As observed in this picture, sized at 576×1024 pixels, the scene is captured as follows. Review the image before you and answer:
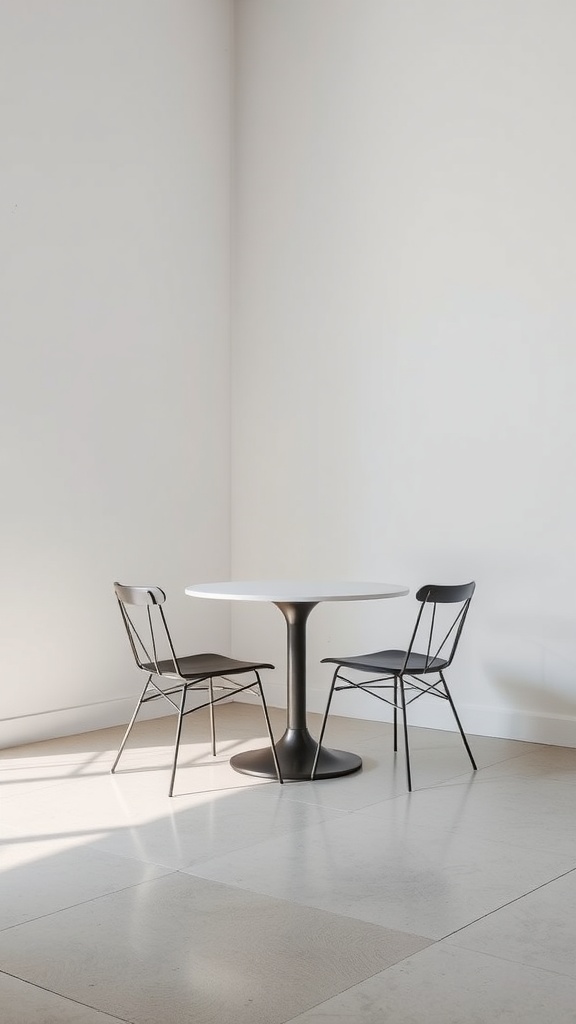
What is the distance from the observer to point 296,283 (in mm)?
6137

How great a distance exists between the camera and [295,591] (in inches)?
173

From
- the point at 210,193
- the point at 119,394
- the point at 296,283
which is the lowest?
the point at 119,394

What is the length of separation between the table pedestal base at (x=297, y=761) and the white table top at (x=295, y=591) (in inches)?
25.0

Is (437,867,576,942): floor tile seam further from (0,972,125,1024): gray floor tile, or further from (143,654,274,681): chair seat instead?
(143,654,274,681): chair seat

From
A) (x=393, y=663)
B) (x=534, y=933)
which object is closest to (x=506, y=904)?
(x=534, y=933)

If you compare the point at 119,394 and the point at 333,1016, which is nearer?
the point at 333,1016

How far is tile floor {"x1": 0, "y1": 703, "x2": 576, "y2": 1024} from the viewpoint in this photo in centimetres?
243

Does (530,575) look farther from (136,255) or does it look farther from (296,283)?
(136,255)

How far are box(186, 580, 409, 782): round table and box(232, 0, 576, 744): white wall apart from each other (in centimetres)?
97

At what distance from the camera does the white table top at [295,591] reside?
418 cm

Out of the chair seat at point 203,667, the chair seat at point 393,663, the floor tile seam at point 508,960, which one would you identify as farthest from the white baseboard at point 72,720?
the floor tile seam at point 508,960

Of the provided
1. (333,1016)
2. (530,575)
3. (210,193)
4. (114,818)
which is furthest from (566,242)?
(333,1016)

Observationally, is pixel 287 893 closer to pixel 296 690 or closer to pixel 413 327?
pixel 296 690

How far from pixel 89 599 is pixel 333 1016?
3.41 metres
